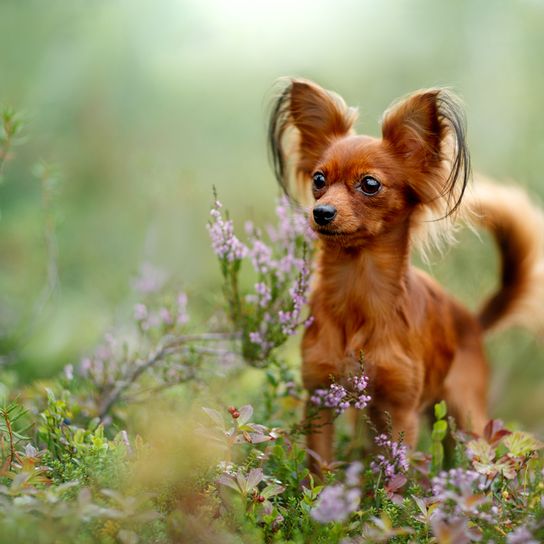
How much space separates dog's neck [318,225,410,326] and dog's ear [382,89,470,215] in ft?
0.61

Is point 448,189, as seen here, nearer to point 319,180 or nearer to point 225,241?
point 319,180

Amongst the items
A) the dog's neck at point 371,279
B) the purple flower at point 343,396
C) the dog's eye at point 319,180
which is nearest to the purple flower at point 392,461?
the purple flower at point 343,396

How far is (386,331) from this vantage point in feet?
8.84

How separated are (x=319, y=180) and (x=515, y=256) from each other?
1401mm

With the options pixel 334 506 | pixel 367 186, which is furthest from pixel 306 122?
pixel 334 506

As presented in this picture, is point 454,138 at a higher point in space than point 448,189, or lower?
higher

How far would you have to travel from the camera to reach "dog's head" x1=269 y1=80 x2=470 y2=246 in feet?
8.07

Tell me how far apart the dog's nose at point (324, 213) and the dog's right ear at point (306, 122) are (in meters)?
0.52

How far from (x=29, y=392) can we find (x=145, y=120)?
17.2 ft

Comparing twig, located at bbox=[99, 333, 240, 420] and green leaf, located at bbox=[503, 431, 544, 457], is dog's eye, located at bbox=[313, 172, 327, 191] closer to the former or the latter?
twig, located at bbox=[99, 333, 240, 420]

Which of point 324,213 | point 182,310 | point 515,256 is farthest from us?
point 515,256

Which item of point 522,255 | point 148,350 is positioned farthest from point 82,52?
point 522,255

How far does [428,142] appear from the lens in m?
2.61

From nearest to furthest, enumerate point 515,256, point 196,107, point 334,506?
point 334,506 → point 515,256 → point 196,107
